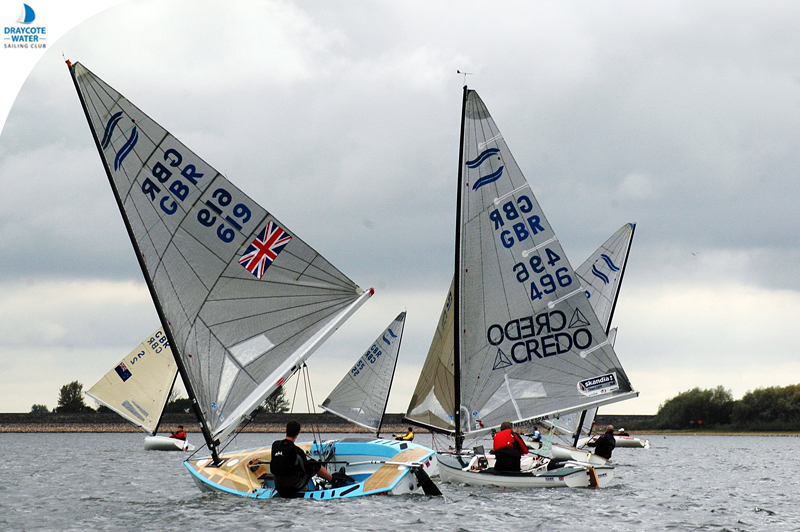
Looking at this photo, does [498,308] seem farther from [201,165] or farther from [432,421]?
[201,165]

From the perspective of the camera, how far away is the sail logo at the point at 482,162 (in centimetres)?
2164

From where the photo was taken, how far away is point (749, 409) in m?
99.7

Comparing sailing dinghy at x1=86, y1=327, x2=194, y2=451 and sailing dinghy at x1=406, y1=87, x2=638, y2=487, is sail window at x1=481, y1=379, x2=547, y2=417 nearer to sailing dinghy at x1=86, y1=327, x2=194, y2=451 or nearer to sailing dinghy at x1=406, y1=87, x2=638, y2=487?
sailing dinghy at x1=406, y1=87, x2=638, y2=487

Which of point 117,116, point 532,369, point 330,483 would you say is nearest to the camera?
point 117,116

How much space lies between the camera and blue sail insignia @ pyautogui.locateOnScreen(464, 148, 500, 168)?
71.3ft

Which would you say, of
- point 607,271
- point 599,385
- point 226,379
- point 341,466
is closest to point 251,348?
point 226,379

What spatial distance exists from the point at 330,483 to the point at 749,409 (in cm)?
9267

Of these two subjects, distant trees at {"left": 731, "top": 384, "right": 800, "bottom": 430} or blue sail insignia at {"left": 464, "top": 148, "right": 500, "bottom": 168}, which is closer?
blue sail insignia at {"left": 464, "top": 148, "right": 500, "bottom": 168}

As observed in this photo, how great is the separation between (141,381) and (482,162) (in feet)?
98.8

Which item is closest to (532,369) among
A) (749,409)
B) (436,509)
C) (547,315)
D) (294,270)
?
(547,315)

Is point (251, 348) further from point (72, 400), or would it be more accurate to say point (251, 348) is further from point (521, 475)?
point (72, 400)

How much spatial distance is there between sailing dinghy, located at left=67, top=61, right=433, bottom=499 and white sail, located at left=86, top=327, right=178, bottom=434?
29.3m

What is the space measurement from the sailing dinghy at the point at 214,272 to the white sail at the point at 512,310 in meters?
5.69

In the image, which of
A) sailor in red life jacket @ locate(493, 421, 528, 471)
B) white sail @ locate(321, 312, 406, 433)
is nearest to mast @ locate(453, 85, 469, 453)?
sailor in red life jacket @ locate(493, 421, 528, 471)
